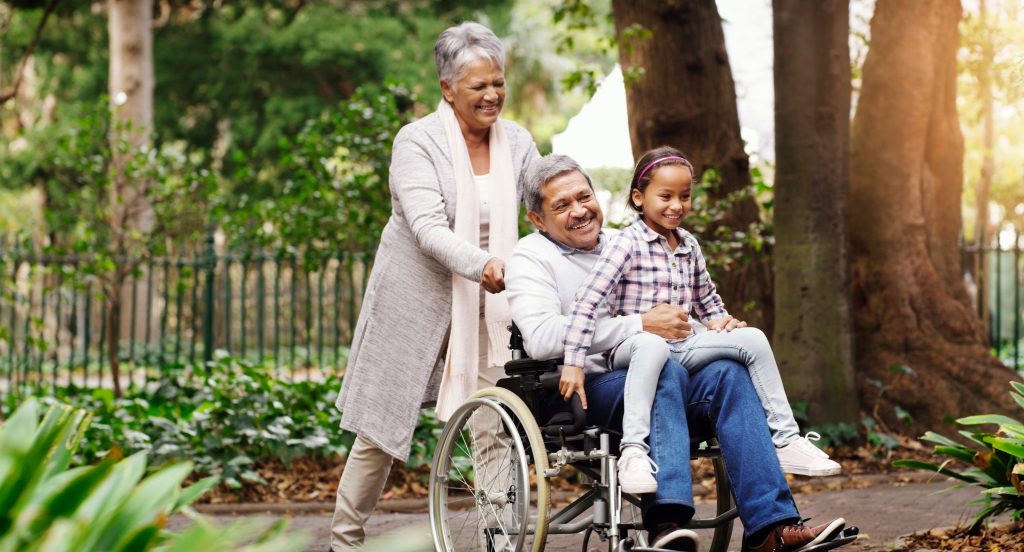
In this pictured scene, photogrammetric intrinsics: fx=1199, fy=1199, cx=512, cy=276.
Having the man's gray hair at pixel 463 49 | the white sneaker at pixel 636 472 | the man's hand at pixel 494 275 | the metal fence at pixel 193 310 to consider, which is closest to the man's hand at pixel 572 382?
the white sneaker at pixel 636 472

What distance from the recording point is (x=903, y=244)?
299 inches

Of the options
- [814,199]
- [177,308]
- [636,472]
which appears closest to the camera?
[636,472]

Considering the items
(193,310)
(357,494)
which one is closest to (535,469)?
(357,494)

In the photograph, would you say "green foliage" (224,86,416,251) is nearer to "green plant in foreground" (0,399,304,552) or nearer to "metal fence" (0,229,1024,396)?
"metal fence" (0,229,1024,396)

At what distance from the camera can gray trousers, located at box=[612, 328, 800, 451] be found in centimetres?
338

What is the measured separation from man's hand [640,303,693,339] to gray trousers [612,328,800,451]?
4cm

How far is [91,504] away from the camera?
1.87m

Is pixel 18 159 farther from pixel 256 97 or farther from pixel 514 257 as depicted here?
pixel 514 257

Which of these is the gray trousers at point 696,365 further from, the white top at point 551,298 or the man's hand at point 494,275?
the man's hand at point 494,275

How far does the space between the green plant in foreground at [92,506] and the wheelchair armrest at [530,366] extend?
1732 mm

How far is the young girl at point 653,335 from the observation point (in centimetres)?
338

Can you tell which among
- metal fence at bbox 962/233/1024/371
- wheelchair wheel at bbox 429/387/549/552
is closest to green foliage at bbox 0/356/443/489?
wheelchair wheel at bbox 429/387/549/552

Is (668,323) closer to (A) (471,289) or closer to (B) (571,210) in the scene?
(B) (571,210)

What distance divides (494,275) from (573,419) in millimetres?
548
